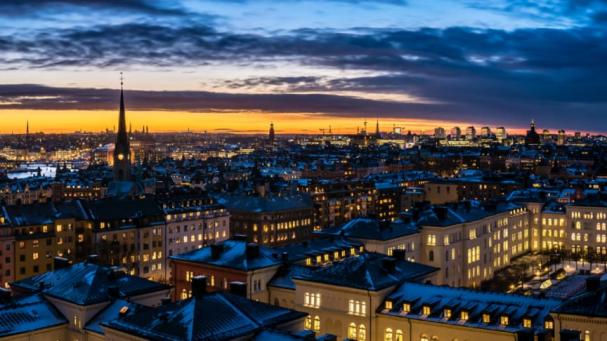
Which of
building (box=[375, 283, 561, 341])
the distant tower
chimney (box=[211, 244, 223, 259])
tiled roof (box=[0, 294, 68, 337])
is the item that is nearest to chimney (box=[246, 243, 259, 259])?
chimney (box=[211, 244, 223, 259])

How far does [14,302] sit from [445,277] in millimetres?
47109

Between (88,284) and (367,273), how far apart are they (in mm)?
19340

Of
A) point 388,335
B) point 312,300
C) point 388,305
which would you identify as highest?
point 388,305

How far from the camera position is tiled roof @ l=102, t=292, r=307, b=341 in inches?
1378

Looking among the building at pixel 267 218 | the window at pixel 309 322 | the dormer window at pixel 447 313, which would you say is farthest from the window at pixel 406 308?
the building at pixel 267 218

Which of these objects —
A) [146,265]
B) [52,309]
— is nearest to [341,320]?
[52,309]

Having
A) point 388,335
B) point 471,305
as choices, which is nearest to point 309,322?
point 388,335

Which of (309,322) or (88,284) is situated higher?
(88,284)

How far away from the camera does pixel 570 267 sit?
303 feet

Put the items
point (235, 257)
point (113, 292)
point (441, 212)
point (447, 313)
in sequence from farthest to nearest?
1. point (441, 212)
2. point (235, 257)
3. point (113, 292)
4. point (447, 313)

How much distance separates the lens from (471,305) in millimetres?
43094

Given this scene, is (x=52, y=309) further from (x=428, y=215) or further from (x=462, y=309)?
(x=428, y=215)

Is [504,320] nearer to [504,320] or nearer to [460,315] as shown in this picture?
[504,320]

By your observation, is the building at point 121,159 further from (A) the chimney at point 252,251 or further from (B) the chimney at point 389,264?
(B) the chimney at point 389,264
